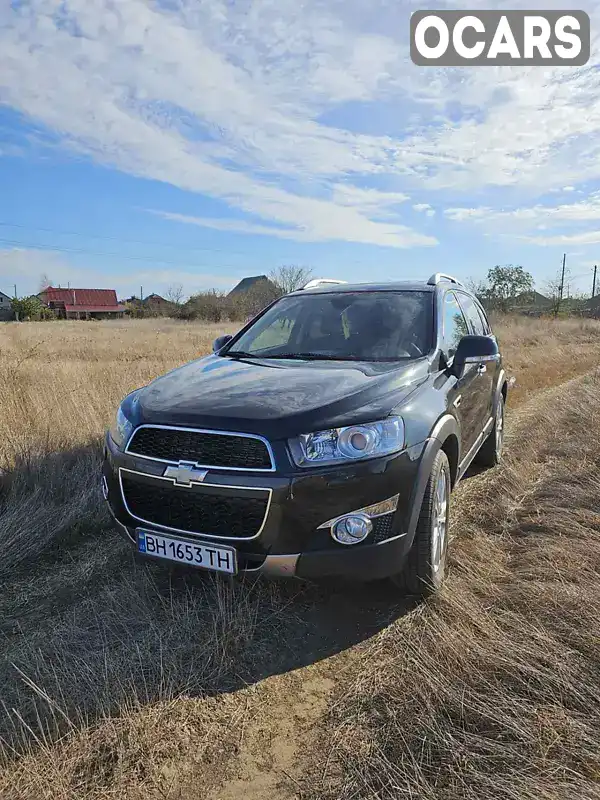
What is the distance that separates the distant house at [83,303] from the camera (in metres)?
70.6

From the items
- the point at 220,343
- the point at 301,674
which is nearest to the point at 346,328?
the point at 220,343

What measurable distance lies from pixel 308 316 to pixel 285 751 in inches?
113

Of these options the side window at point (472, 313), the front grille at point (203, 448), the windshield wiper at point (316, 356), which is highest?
the side window at point (472, 313)

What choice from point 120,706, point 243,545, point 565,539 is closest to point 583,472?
point 565,539

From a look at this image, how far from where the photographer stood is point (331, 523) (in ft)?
7.87

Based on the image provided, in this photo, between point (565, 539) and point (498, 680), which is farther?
point (565, 539)

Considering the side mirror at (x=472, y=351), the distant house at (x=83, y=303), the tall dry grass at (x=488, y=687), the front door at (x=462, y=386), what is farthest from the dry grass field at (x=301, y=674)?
the distant house at (x=83, y=303)

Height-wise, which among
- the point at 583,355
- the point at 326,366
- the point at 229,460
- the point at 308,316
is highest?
the point at 308,316

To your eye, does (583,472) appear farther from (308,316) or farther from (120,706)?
(120,706)

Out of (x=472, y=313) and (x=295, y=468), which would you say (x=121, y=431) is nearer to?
(x=295, y=468)

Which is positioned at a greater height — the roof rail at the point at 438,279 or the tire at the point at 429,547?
the roof rail at the point at 438,279

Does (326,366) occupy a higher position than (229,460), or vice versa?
(326,366)

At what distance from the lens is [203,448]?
250cm

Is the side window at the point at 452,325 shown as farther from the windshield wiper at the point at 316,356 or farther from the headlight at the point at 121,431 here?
the headlight at the point at 121,431
